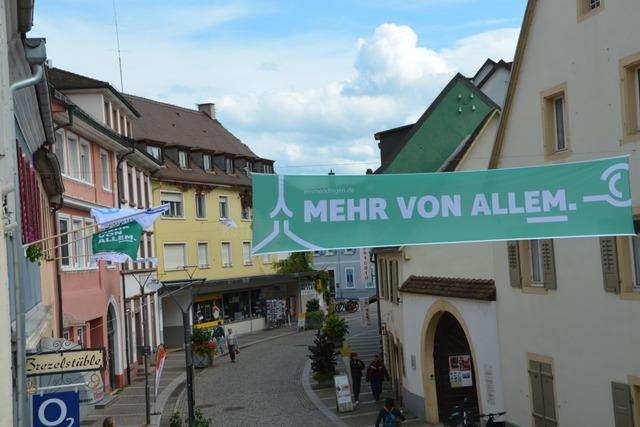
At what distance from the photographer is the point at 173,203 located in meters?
47.7

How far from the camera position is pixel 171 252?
155 ft

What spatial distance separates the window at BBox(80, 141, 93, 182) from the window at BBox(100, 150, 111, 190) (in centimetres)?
197

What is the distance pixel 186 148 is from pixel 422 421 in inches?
1142

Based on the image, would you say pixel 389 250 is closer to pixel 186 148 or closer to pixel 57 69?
pixel 57 69

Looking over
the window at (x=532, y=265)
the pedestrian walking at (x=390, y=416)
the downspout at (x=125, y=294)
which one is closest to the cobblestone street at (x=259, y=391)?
the downspout at (x=125, y=294)

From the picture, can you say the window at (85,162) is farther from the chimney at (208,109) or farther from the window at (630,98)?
the chimney at (208,109)

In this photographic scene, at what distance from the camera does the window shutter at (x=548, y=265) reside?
1689 centimetres

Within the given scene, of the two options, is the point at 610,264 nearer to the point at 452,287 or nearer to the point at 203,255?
the point at 452,287

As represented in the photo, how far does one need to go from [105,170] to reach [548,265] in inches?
785

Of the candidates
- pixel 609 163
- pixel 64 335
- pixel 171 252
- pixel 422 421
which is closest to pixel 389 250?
pixel 422 421

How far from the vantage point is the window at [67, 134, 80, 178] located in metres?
27.5

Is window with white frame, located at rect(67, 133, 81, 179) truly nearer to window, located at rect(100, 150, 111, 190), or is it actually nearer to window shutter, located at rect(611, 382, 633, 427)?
window, located at rect(100, 150, 111, 190)

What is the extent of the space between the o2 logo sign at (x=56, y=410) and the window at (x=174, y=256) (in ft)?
118

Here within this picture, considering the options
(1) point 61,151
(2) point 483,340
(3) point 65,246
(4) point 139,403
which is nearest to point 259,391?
(4) point 139,403
